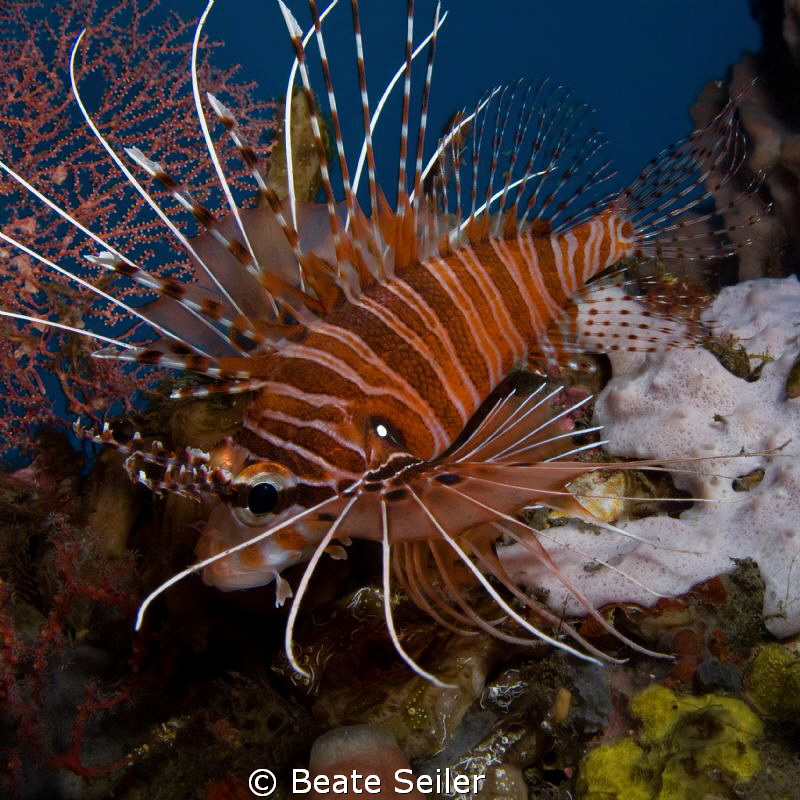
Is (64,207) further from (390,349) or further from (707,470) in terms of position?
(707,470)

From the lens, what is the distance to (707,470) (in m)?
2.51

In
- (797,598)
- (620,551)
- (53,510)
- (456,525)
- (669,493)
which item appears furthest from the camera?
(53,510)

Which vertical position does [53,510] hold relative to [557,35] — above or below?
below

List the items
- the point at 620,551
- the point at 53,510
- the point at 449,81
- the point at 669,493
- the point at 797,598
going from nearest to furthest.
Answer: the point at 797,598, the point at 620,551, the point at 669,493, the point at 53,510, the point at 449,81

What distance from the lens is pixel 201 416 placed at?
247 cm

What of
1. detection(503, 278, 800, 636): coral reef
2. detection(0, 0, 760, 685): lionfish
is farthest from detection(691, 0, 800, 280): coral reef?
detection(0, 0, 760, 685): lionfish

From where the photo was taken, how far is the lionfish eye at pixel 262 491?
5.77ft

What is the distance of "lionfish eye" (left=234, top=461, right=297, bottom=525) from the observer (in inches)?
69.3

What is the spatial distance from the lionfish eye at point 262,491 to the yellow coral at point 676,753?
3.91ft

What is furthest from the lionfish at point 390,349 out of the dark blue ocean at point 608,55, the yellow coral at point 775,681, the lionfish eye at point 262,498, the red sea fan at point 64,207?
the dark blue ocean at point 608,55

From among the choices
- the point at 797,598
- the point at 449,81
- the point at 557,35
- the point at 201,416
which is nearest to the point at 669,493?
the point at 797,598

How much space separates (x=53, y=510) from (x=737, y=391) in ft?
10.5

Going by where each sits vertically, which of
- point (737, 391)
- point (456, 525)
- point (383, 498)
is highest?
point (383, 498)

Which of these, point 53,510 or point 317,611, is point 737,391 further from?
point 53,510
